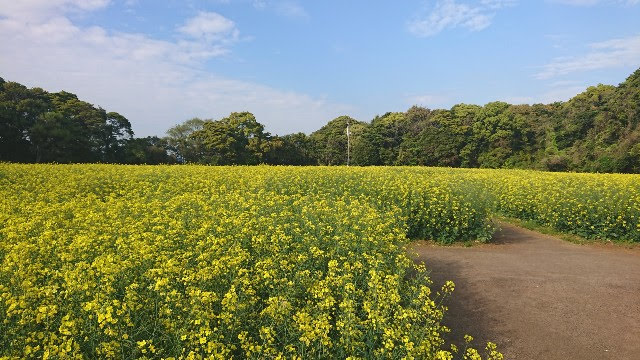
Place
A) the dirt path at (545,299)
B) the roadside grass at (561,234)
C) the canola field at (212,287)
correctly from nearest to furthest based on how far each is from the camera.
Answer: the canola field at (212,287)
the dirt path at (545,299)
the roadside grass at (561,234)

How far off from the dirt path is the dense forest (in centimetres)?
3038

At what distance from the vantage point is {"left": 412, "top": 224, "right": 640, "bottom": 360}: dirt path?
17.6 ft

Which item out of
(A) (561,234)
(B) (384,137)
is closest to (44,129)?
(A) (561,234)

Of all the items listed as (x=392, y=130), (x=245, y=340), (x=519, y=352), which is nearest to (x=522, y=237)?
(x=519, y=352)

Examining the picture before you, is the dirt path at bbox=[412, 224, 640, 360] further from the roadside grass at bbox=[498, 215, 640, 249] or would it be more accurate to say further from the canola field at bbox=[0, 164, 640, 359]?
the canola field at bbox=[0, 164, 640, 359]

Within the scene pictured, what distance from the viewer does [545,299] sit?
6.78 m

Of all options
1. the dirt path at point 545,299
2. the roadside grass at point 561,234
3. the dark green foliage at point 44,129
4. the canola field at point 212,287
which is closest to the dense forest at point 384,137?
the dark green foliage at point 44,129

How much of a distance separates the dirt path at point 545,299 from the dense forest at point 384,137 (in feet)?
99.7

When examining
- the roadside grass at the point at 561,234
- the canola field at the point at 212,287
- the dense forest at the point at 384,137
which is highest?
the dense forest at the point at 384,137

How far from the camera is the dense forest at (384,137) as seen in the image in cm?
3133

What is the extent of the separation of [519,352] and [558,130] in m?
46.3

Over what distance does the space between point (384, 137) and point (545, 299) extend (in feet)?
160

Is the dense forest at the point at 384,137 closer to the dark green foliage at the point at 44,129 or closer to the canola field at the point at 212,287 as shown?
the dark green foliage at the point at 44,129

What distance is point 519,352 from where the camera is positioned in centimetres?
513
